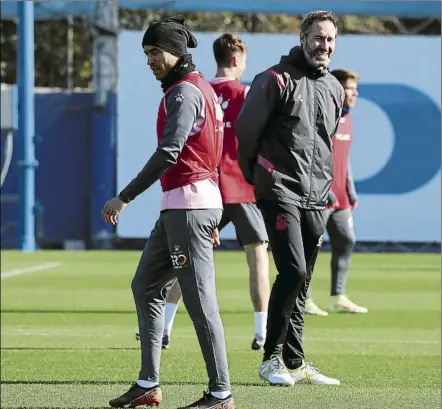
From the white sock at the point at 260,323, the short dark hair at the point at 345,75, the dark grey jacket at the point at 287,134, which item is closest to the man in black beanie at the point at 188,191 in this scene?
the dark grey jacket at the point at 287,134

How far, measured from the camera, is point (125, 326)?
1144 cm

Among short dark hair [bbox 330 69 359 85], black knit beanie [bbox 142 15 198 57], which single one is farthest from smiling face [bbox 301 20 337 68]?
short dark hair [bbox 330 69 359 85]

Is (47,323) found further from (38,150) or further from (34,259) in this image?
(38,150)

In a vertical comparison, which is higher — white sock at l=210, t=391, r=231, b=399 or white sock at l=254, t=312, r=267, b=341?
white sock at l=210, t=391, r=231, b=399

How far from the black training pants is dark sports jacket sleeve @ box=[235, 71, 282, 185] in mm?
378

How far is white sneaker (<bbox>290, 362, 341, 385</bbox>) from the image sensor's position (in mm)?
7648

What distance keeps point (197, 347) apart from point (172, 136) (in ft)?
12.9

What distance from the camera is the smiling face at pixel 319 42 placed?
7.22 meters

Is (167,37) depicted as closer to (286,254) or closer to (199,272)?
(199,272)

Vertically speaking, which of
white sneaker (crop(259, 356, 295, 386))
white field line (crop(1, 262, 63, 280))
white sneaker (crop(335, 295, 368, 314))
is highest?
white sneaker (crop(259, 356, 295, 386))

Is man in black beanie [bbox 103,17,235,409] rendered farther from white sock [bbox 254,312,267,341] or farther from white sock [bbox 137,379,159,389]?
white sock [bbox 254,312,267,341]

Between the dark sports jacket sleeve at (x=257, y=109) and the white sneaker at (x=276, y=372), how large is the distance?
1258mm

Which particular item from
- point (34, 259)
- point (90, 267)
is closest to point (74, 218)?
→ point (34, 259)

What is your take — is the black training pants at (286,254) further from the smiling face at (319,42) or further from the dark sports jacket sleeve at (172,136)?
the dark sports jacket sleeve at (172,136)
